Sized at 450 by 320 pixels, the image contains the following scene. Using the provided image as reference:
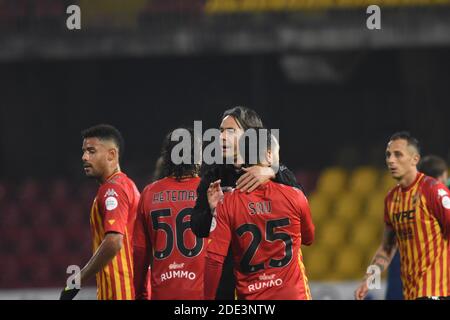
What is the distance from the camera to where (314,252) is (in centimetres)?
1478

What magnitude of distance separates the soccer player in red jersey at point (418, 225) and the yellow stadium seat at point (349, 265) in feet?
22.6

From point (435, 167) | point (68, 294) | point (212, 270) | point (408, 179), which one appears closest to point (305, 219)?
point (212, 270)

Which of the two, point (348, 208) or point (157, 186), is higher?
point (348, 208)

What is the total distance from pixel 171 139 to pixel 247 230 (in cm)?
128

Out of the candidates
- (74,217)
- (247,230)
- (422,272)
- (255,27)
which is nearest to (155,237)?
(247,230)

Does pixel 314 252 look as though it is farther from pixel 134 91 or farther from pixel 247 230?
pixel 247 230

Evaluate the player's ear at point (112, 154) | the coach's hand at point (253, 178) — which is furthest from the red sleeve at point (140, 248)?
the coach's hand at point (253, 178)

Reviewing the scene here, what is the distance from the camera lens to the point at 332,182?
52.3 feet

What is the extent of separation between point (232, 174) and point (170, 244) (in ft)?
3.41

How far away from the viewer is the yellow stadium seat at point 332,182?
1582 cm

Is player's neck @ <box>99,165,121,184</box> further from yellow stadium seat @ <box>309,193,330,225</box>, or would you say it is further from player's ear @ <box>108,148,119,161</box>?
yellow stadium seat @ <box>309,193,330,225</box>

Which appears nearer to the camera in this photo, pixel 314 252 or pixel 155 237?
pixel 155 237

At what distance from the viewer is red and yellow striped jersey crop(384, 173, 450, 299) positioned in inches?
280

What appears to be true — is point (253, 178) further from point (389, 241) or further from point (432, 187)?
point (389, 241)
